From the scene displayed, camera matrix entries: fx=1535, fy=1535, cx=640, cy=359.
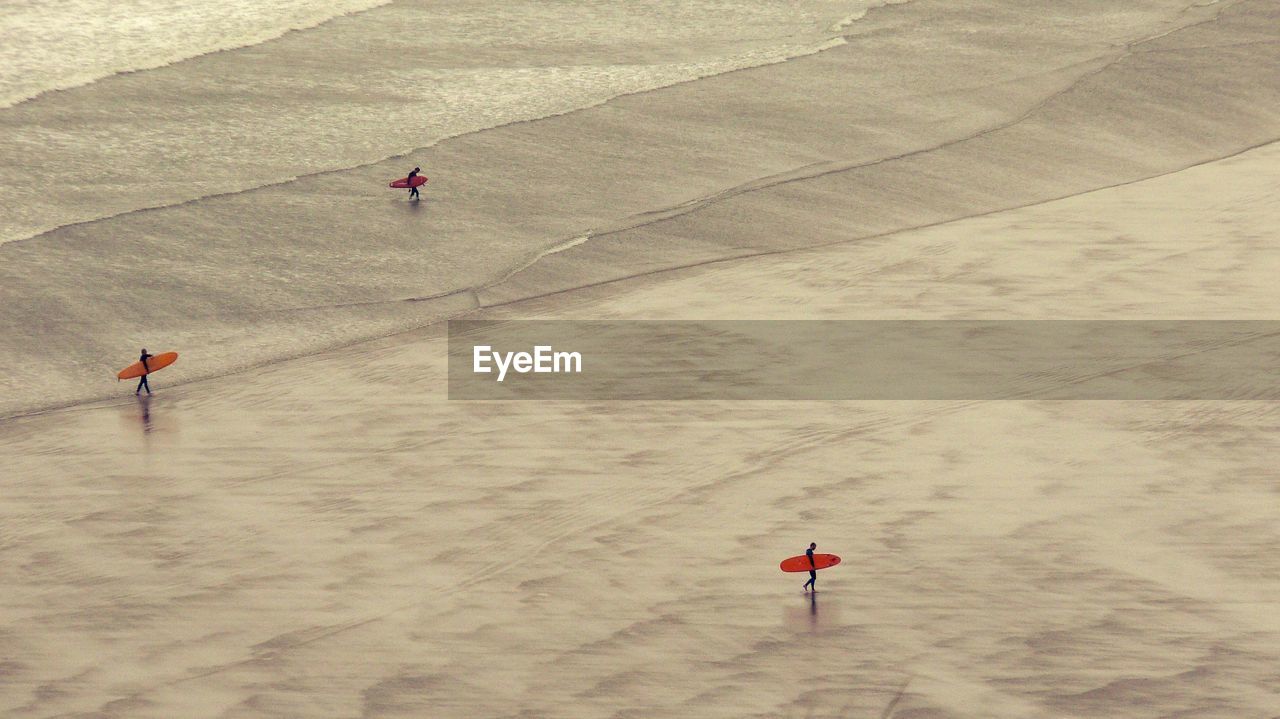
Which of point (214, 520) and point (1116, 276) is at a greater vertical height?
point (1116, 276)

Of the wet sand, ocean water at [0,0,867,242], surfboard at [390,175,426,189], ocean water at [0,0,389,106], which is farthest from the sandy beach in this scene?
ocean water at [0,0,389,106]

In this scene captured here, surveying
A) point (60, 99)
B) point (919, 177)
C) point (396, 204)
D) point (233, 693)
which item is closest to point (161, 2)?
point (60, 99)

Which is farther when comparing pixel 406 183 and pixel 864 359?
pixel 406 183

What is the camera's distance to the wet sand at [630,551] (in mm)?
8891

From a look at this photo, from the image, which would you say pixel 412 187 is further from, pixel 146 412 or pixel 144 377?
pixel 146 412

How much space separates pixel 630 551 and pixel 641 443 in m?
1.57

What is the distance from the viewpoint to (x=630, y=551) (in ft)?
33.4

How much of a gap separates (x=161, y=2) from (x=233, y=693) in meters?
14.8

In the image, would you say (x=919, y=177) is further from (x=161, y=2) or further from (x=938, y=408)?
(x=161, y=2)

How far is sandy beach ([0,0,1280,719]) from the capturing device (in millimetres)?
9062

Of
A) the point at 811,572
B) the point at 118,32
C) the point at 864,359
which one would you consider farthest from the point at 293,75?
the point at 811,572

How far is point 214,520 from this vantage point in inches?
418

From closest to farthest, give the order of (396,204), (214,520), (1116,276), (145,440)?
(214,520) → (145,440) → (1116,276) → (396,204)

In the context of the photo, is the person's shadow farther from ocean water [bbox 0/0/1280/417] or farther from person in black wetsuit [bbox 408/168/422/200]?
person in black wetsuit [bbox 408/168/422/200]
